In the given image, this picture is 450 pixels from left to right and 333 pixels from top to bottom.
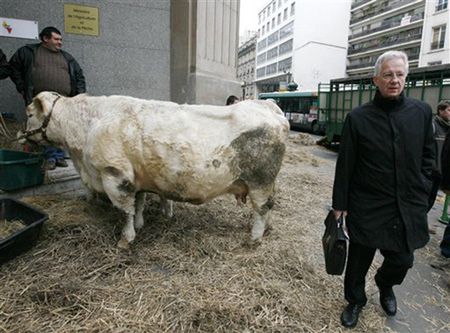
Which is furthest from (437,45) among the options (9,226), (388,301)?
(9,226)

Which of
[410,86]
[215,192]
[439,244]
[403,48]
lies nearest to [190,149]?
[215,192]

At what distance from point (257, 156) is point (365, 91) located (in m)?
9.01

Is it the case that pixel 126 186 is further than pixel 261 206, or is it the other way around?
pixel 261 206

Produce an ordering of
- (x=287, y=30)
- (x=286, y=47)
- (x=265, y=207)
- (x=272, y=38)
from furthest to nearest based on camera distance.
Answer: (x=272, y=38), (x=287, y=30), (x=286, y=47), (x=265, y=207)

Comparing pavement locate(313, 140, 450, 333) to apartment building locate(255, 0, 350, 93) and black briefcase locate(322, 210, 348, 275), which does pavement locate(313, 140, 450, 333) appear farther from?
apartment building locate(255, 0, 350, 93)

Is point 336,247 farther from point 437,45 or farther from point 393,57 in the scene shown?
point 437,45

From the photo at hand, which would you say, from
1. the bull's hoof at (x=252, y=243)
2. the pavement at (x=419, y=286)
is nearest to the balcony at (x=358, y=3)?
the pavement at (x=419, y=286)

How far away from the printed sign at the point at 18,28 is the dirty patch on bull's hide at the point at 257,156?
4212mm

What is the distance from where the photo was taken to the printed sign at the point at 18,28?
5148 mm

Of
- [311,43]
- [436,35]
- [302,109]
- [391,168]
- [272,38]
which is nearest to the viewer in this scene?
[391,168]

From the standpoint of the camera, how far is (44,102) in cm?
347

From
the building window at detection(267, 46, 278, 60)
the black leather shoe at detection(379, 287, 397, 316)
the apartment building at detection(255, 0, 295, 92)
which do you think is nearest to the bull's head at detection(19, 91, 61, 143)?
the black leather shoe at detection(379, 287, 397, 316)

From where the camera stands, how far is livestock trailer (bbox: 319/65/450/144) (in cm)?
825

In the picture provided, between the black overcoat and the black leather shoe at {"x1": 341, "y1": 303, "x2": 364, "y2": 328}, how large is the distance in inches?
22.9
